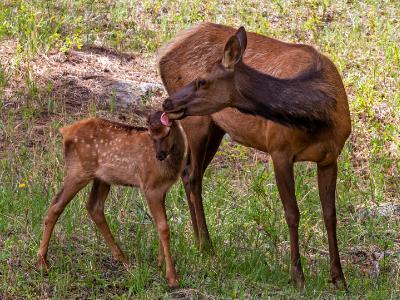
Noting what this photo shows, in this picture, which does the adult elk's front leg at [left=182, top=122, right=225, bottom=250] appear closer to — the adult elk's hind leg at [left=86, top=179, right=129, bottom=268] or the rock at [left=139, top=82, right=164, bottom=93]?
the adult elk's hind leg at [left=86, top=179, right=129, bottom=268]

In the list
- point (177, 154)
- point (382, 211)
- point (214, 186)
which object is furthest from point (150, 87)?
point (177, 154)

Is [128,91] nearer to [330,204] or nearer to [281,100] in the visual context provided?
[330,204]

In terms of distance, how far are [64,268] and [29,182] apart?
5.76 ft

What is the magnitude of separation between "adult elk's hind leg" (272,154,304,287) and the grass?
0.12 meters

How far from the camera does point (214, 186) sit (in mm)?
9852

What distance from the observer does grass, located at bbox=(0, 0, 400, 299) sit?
7.38 m

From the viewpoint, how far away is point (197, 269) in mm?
7488

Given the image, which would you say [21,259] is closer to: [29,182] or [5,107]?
[29,182]

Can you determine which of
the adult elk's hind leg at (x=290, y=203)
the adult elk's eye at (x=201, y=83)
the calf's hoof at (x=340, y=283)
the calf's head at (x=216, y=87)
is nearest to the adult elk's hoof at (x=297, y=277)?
the adult elk's hind leg at (x=290, y=203)

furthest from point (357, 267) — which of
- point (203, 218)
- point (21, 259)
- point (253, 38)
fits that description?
point (21, 259)

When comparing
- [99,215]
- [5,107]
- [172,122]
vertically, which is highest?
[172,122]

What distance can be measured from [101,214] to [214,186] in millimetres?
2463

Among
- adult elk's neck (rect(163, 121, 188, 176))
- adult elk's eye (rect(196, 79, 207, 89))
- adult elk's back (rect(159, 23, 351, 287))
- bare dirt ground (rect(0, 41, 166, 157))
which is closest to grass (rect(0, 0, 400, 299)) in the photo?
bare dirt ground (rect(0, 41, 166, 157))

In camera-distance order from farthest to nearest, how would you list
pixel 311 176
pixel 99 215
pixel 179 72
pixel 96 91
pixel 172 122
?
1. pixel 96 91
2. pixel 311 176
3. pixel 179 72
4. pixel 99 215
5. pixel 172 122
